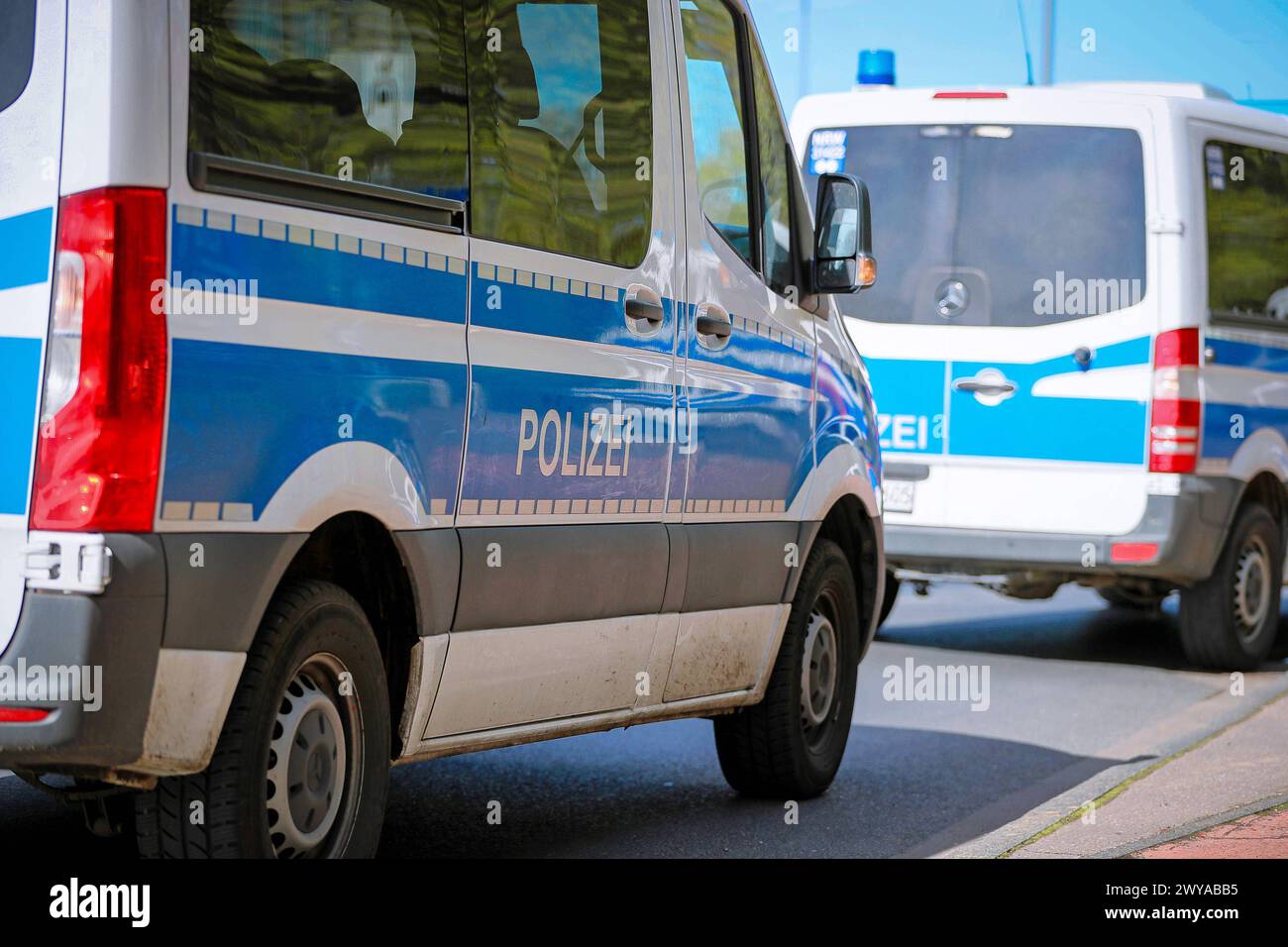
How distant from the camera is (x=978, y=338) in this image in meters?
10.5

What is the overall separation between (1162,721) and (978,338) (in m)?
2.49

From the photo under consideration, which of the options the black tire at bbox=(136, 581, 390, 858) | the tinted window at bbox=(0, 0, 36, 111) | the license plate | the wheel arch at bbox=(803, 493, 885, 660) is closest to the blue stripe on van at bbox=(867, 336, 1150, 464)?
the license plate

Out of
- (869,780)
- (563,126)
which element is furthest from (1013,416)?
(563,126)

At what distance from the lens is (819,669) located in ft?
22.5

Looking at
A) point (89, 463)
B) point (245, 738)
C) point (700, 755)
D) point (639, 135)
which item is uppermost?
point (639, 135)

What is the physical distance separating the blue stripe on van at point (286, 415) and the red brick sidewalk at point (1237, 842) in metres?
2.34

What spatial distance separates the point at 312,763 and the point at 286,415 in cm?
81

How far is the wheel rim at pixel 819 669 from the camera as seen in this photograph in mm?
6742

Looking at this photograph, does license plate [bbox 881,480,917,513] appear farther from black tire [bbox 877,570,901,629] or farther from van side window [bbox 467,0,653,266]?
van side window [bbox 467,0,653,266]

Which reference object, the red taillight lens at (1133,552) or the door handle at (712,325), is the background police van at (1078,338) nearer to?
the red taillight lens at (1133,552)
